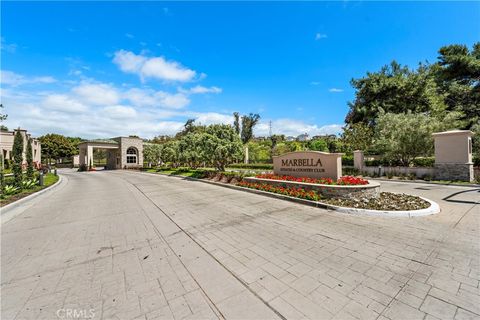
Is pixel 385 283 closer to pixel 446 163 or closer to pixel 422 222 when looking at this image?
pixel 422 222

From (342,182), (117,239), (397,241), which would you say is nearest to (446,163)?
(342,182)

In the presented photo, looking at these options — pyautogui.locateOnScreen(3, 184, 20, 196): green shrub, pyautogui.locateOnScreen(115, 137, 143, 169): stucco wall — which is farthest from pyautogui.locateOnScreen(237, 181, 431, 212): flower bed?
pyautogui.locateOnScreen(115, 137, 143, 169): stucco wall

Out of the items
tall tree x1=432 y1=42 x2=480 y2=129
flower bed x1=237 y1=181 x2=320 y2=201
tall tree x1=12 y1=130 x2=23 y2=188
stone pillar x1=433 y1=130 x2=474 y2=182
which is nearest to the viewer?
flower bed x1=237 y1=181 x2=320 y2=201

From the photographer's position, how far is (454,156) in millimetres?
12852

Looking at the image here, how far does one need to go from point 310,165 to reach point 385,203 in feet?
12.9

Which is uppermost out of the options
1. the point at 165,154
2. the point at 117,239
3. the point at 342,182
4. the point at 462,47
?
the point at 462,47

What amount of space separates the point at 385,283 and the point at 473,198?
9.45 metres

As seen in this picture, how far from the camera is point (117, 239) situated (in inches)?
202

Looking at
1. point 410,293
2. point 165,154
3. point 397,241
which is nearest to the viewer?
point 410,293

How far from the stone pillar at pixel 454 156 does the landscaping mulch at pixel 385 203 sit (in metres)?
8.60

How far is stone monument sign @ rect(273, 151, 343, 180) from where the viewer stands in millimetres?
9578

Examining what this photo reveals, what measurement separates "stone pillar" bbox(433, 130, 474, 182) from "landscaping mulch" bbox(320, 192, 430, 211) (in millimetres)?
8597

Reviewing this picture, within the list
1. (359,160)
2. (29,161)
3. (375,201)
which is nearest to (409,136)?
(359,160)

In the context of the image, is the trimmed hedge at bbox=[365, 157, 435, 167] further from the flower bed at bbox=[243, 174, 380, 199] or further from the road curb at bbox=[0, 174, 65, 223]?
the road curb at bbox=[0, 174, 65, 223]
